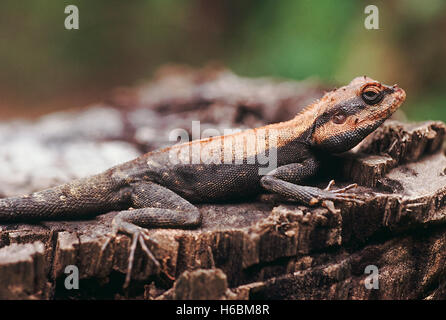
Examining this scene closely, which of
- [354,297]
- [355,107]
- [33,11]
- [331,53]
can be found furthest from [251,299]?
[33,11]

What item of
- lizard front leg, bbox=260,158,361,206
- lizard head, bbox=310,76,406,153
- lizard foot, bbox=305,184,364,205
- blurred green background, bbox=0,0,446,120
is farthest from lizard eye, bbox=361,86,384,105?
blurred green background, bbox=0,0,446,120

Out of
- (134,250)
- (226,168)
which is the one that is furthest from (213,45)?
(134,250)

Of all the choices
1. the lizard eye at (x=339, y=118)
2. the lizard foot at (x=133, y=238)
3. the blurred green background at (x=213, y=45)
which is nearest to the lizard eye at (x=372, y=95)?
the lizard eye at (x=339, y=118)

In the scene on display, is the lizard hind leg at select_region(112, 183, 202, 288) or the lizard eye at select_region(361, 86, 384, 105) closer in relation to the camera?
the lizard hind leg at select_region(112, 183, 202, 288)

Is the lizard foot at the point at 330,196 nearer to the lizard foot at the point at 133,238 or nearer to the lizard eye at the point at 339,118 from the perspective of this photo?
the lizard eye at the point at 339,118

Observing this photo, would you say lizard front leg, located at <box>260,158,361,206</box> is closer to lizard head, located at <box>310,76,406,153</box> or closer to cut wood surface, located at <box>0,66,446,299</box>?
cut wood surface, located at <box>0,66,446,299</box>

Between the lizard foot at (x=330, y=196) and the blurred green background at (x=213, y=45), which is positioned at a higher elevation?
the blurred green background at (x=213, y=45)
